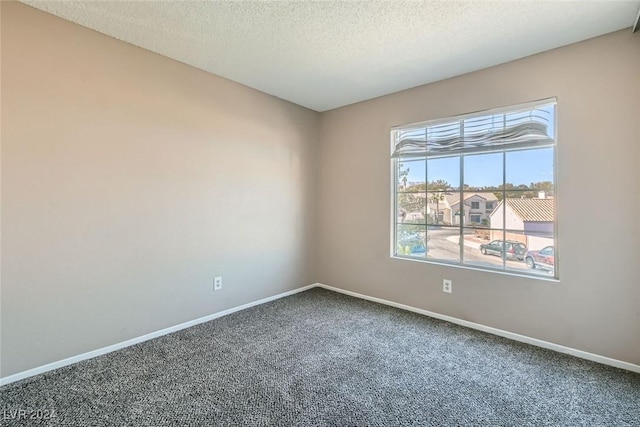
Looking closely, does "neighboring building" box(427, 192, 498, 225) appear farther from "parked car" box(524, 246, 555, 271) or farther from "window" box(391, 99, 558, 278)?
"parked car" box(524, 246, 555, 271)

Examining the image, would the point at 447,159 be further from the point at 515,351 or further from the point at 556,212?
the point at 515,351

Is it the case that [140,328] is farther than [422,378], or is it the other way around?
[140,328]

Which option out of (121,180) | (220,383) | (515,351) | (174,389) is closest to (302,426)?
(220,383)

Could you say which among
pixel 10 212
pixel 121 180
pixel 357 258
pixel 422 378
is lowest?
pixel 422 378

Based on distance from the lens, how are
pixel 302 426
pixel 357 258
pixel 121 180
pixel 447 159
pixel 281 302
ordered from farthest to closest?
pixel 357 258 → pixel 281 302 → pixel 447 159 → pixel 121 180 → pixel 302 426

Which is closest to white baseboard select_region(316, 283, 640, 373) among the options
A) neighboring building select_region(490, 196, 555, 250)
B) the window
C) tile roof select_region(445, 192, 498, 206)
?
the window

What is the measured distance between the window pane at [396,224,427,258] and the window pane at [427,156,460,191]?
50 cm

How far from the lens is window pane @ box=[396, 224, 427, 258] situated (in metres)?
3.26

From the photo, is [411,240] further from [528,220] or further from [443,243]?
[528,220]

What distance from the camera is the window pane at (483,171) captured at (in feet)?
8.94

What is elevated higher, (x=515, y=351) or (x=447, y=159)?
(x=447, y=159)

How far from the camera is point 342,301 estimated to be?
11.6ft

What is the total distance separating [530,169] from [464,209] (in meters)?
0.65

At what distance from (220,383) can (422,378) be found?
53.9 inches
